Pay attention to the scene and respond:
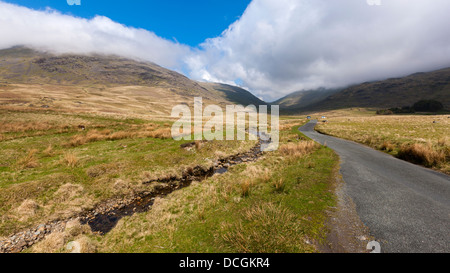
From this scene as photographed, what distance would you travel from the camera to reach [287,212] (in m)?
7.54

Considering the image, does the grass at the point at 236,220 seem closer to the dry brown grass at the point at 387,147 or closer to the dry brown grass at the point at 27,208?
the dry brown grass at the point at 27,208

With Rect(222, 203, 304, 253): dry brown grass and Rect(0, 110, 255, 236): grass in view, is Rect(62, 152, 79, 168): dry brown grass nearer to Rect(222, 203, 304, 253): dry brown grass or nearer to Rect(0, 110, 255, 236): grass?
Rect(0, 110, 255, 236): grass

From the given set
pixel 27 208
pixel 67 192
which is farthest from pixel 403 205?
pixel 27 208

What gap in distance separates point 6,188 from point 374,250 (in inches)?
737

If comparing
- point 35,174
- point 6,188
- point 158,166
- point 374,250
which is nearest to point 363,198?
point 374,250

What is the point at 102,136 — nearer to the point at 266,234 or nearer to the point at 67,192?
the point at 67,192

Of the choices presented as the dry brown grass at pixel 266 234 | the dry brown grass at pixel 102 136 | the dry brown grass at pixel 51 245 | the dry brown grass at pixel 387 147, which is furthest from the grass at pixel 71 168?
the dry brown grass at pixel 387 147

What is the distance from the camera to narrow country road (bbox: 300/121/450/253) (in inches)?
218

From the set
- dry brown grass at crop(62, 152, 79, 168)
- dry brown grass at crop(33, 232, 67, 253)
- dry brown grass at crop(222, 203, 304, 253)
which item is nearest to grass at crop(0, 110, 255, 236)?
dry brown grass at crop(62, 152, 79, 168)

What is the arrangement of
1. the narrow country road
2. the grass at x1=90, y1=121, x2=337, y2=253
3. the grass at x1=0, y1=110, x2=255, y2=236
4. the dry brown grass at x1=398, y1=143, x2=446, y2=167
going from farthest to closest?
the dry brown grass at x1=398, y1=143, x2=446, y2=167, the grass at x1=0, y1=110, x2=255, y2=236, the grass at x1=90, y1=121, x2=337, y2=253, the narrow country road

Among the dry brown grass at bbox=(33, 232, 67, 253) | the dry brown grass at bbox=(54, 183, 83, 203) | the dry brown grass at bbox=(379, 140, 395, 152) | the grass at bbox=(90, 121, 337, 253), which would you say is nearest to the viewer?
the grass at bbox=(90, 121, 337, 253)
